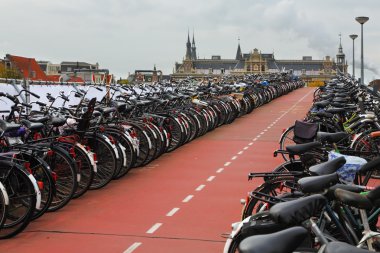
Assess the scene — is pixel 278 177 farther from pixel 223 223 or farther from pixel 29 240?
pixel 29 240

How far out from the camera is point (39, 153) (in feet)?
19.7

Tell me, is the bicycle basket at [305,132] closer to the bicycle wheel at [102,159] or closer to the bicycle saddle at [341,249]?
the bicycle wheel at [102,159]

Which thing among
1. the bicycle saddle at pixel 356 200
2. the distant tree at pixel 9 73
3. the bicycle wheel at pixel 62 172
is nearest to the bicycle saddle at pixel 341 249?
the bicycle saddle at pixel 356 200

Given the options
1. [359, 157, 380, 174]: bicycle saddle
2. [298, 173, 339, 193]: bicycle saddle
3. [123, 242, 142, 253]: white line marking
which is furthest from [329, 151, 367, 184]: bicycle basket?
[123, 242, 142, 253]: white line marking

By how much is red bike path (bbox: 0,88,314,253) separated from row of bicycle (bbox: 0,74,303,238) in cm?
19

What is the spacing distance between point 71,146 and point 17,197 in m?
1.28

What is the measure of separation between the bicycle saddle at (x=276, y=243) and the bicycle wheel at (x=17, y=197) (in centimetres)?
367

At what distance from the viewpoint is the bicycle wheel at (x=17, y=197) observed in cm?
530

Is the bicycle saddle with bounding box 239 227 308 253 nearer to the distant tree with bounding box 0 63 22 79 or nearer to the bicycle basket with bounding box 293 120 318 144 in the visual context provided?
the bicycle basket with bounding box 293 120 318 144

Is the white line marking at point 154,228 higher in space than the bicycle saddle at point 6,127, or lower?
lower

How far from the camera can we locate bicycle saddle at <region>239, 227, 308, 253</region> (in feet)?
6.22

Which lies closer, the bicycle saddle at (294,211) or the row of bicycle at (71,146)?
the bicycle saddle at (294,211)

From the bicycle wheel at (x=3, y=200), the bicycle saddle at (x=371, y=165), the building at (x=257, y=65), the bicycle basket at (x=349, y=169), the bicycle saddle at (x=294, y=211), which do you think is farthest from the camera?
the building at (x=257, y=65)

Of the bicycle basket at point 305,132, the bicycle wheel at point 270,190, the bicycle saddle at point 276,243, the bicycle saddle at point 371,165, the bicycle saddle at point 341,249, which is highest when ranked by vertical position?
the bicycle saddle at point 341,249
